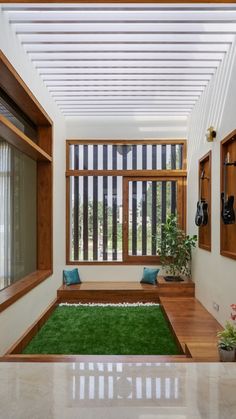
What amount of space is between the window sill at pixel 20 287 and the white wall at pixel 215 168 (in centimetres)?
213

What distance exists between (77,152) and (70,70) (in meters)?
1.98

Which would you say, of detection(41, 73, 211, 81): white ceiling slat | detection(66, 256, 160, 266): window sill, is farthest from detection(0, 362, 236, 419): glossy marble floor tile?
detection(66, 256, 160, 266): window sill

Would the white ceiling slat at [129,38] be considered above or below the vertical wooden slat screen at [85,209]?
above

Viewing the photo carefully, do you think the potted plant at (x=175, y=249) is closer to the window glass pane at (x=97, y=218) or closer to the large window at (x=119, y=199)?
the large window at (x=119, y=199)

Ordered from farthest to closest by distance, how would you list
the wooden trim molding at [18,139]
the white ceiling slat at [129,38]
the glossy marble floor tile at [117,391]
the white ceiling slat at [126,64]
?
the white ceiling slat at [126,64]
the white ceiling slat at [129,38]
the wooden trim molding at [18,139]
the glossy marble floor tile at [117,391]

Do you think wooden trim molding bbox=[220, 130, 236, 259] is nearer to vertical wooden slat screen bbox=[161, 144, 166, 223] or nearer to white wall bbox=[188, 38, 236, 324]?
white wall bbox=[188, 38, 236, 324]

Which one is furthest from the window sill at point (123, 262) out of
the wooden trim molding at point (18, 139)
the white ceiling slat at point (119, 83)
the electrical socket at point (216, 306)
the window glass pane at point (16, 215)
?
the white ceiling slat at point (119, 83)

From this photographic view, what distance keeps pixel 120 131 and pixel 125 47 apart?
2308mm

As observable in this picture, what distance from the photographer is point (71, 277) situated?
5.32 metres

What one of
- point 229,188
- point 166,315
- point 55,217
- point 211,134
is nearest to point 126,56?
point 211,134

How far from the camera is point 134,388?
38.9 inches

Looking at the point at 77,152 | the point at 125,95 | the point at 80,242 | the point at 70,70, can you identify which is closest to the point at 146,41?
the point at 70,70

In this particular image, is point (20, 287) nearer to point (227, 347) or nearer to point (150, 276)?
point (227, 347)

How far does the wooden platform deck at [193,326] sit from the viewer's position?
2633mm
